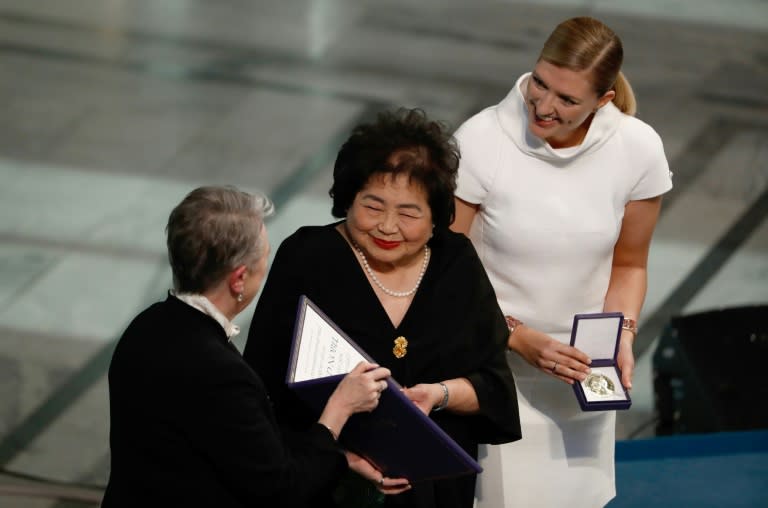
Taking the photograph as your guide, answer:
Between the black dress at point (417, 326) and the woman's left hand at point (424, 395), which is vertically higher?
the black dress at point (417, 326)

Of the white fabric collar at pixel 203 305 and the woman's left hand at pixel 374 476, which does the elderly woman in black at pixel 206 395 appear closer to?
the white fabric collar at pixel 203 305

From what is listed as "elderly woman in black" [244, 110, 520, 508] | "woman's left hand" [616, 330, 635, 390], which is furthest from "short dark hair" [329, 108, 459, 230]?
"woman's left hand" [616, 330, 635, 390]

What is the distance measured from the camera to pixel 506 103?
3.17 metres

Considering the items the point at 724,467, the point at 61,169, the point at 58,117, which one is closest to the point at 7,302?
the point at 61,169

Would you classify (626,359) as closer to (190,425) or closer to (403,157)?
(403,157)

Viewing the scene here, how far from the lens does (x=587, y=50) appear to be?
2.95 metres

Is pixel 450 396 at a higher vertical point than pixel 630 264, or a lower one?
lower

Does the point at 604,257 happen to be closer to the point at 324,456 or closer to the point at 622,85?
the point at 622,85

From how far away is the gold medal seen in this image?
3.11m

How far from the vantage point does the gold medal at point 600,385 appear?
3113 millimetres

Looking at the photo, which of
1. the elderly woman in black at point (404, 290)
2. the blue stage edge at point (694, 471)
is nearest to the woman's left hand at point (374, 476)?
the elderly woman in black at point (404, 290)

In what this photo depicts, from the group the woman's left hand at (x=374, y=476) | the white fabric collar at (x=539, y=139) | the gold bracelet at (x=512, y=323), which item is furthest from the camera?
the gold bracelet at (x=512, y=323)

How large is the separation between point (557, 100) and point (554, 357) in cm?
65

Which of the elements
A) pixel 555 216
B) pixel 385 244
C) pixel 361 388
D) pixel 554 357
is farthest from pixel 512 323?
pixel 361 388
